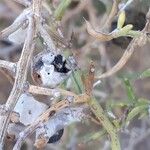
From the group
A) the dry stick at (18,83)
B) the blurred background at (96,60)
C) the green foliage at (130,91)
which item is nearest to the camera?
the dry stick at (18,83)

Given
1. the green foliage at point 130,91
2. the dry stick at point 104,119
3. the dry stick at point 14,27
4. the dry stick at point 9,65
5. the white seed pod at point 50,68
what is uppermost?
the dry stick at point 14,27

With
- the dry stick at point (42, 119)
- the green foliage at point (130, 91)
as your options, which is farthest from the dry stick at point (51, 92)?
the green foliage at point (130, 91)

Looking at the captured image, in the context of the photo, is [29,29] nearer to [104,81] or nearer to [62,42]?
[62,42]

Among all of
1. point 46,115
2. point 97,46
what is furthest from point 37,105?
point 97,46

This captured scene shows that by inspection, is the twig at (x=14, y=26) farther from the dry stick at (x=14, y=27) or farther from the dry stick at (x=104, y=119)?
the dry stick at (x=104, y=119)

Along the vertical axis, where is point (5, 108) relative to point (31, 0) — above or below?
below

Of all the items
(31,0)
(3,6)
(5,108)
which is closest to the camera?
(5,108)

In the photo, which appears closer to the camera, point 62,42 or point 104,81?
point 62,42

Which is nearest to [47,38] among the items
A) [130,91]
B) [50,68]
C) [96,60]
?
[50,68]
